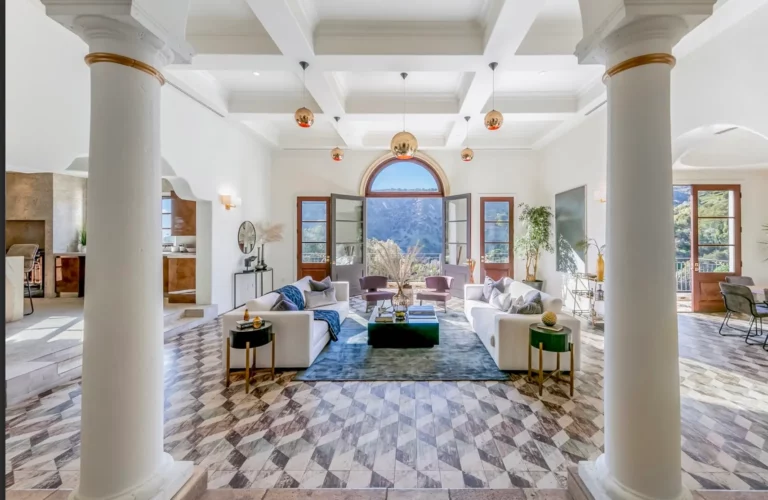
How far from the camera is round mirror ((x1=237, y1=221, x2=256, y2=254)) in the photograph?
6.75 metres

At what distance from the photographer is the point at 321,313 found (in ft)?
15.1

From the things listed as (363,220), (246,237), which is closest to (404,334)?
(246,237)

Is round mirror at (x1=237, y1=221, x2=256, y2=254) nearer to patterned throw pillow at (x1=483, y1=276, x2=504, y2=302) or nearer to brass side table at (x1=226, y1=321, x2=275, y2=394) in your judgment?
brass side table at (x1=226, y1=321, x2=275, y2=394)

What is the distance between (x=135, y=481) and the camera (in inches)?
59.8

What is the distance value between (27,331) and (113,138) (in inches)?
184

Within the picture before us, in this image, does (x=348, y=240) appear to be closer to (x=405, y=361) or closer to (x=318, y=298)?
(x=318, y=298)

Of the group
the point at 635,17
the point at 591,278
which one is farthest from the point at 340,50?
the point at 591,278

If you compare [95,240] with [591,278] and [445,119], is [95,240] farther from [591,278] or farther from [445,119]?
[591,278]

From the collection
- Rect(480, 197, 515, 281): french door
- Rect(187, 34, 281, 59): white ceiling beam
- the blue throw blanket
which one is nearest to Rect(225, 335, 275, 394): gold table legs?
the blue throw blanket

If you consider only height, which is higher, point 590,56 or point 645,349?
point 590,56

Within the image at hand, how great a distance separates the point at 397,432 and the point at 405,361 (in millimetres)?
1384

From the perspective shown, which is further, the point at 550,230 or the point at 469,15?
the point at 550,230

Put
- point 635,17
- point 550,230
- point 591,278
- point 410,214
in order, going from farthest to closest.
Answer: point 410,214 → point 550,230 → point 591,278 → point 635,17

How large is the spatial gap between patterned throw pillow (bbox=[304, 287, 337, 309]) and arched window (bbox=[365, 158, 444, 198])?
3736 mm
